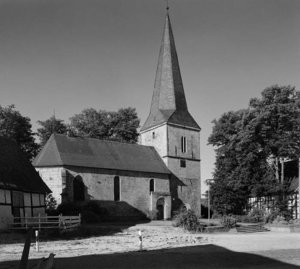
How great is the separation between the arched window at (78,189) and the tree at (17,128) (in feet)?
35.7

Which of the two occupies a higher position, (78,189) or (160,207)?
(78,189)

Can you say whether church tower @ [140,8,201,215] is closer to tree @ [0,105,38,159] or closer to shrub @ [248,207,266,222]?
shrub @ [248,207,266,222]

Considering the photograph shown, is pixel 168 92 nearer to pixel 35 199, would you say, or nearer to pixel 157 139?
pixel 157 139

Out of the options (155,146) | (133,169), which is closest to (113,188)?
(133,169)

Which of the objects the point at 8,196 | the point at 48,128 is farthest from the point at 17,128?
the point at 8,196

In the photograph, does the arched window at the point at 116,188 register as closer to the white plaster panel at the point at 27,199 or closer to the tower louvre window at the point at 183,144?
the tower louvre window at the point at 183,144

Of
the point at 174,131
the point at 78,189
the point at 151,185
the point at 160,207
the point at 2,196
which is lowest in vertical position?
the point at 160,207

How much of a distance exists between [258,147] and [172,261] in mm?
31398

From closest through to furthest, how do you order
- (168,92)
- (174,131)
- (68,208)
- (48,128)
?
(68,208)
(174,131)
(168,92)
(48,128)

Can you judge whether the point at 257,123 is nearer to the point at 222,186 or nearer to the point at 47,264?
the point at 222,186

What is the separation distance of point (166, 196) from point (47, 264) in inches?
1646

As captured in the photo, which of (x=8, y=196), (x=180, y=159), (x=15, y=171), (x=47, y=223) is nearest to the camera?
(x=47, y=223)

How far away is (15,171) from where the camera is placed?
2845 centimetres

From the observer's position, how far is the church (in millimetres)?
42000
